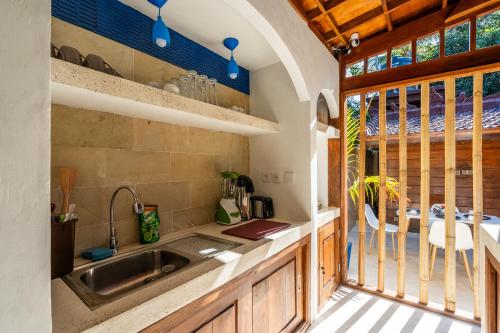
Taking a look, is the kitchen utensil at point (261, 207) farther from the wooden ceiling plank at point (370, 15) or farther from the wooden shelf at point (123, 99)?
the wooden ceiling plank at point (370, 15)

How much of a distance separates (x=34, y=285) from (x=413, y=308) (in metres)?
2.75

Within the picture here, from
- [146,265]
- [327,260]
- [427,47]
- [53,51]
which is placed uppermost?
[427,47]

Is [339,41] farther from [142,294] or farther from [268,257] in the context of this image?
[142,294]

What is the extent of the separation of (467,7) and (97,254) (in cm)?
305

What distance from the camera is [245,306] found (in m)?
1.22

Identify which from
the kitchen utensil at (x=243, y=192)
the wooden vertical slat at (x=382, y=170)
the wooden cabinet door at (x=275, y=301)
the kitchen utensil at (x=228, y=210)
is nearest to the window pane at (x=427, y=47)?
the wooden vertical slat at (x=382, y=170)

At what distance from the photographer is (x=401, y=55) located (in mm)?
2330

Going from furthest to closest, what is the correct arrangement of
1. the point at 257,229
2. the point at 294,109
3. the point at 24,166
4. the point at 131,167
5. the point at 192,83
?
the point at 294,109 → the point at 257,229 → the point at 192,83 → the point at 131,167 → the point at 24,166

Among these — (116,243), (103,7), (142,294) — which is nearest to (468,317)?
(142,294)

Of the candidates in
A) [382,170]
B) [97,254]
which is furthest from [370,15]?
[97,254]

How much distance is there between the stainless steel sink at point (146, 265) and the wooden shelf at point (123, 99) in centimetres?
76

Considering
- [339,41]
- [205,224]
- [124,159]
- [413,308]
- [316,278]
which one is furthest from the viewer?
[339,41]

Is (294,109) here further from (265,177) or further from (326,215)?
(326,215)

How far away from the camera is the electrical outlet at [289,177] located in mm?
1999
